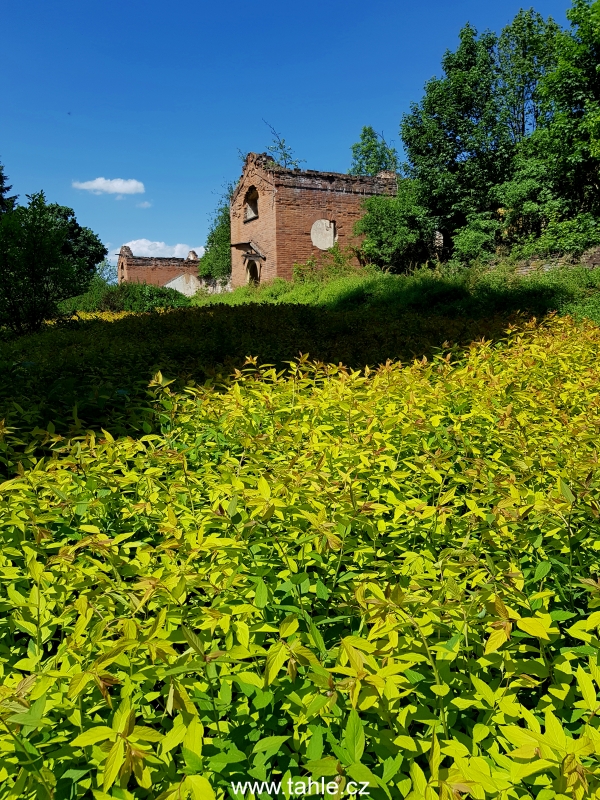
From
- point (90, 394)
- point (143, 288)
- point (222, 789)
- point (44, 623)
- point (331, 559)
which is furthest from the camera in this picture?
point (143, 288)

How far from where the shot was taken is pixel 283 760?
963mm

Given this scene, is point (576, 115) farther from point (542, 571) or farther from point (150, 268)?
point (150, 268)

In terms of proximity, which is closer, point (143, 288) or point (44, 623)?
point (44, 623)

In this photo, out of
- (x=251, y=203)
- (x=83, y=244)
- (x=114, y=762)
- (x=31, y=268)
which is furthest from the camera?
(x=83, y=244)

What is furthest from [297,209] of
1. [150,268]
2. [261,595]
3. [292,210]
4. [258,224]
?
[261,595]

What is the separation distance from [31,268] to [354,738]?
30.5ft

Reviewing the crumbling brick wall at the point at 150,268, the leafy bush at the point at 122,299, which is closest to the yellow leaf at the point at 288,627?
the leafy bush at the point at 122,299

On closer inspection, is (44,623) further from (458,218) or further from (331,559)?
(458,218)

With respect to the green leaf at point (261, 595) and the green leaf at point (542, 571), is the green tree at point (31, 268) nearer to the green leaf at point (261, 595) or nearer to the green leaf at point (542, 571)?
the green leaf at point (261, 595)

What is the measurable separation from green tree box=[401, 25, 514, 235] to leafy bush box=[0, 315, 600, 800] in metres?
19.1

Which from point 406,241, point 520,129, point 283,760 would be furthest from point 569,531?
point 520,129

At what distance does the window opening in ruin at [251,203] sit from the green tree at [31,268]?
1367cm

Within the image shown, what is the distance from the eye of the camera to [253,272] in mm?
23219

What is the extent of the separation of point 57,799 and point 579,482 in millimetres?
1538
